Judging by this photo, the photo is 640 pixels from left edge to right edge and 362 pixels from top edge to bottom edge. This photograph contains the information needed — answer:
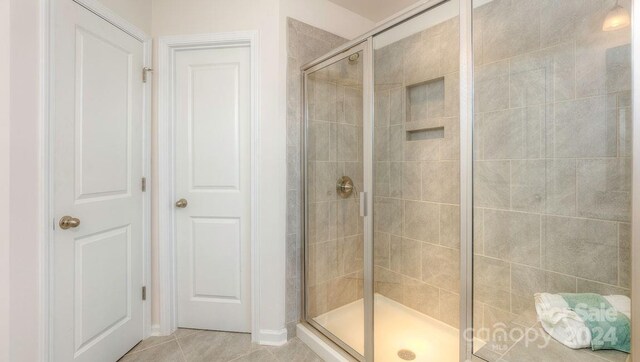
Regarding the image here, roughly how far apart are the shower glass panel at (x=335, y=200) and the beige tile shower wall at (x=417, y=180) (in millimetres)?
143

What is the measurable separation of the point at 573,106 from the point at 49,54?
2.42 m

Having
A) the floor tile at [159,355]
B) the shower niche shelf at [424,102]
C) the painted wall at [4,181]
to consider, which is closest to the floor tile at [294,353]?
the floor tile at [159,355]

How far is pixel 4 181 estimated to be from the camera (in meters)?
1.18

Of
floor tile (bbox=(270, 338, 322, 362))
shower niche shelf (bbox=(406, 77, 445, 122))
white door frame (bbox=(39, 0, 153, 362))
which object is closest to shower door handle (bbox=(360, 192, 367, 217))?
shower niche shelf (bbox=(406, 77, 445, 122))

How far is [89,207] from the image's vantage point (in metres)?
1.59

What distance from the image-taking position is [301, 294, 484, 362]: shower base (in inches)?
64.8

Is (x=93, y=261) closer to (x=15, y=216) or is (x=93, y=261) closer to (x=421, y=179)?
(x=15, y=216)

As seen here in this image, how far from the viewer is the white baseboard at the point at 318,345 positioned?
1.70 m

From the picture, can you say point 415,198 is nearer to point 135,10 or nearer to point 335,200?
point 335,200

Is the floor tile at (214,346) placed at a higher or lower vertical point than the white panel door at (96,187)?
lower

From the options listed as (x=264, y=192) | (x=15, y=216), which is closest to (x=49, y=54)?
(x=15, y=216)

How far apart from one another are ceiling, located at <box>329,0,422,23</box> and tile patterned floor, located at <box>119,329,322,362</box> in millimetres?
2598

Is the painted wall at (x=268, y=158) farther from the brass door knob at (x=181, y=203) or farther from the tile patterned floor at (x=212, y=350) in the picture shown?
the brass door knob at (x=181, y=203)

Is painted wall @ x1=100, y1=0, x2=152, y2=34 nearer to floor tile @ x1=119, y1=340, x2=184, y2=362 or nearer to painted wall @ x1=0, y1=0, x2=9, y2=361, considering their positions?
painted wall @ x1=0, y1=0, x2=9, y2=361
